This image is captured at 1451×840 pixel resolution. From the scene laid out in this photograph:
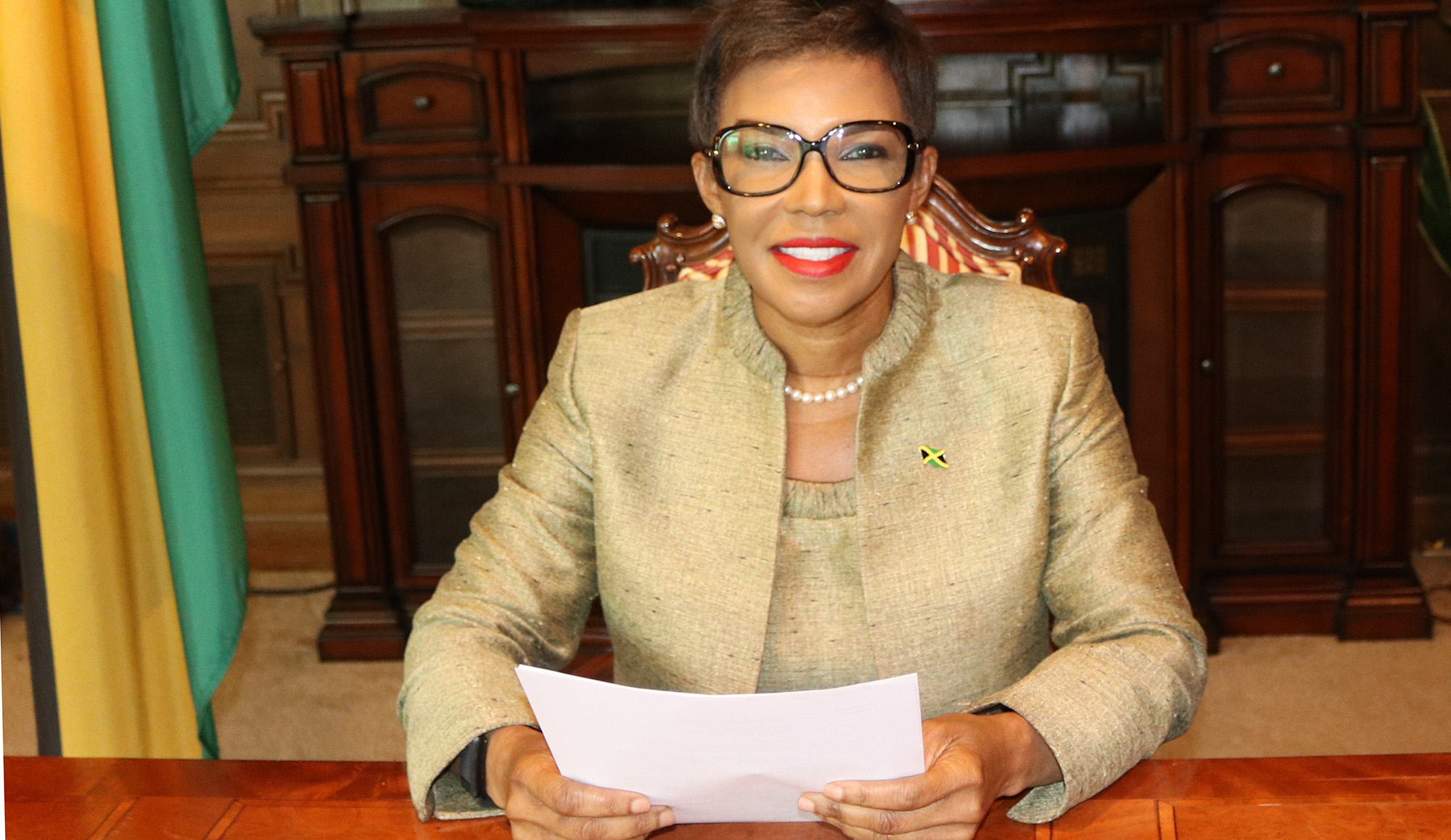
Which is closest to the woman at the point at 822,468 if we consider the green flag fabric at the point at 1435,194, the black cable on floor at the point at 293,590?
the green flag fabric at the point at 1435,194

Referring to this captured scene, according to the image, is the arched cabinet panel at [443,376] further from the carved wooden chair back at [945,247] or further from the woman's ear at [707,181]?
the woman's ear at [707,181]

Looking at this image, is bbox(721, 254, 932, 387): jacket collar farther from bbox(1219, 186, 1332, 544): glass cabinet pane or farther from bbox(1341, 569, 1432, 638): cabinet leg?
bbox(1341, 569, 1432, 638): cabinet leg

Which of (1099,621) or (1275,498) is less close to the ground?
(1099,621)

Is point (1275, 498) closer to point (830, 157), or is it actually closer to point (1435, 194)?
point (1435, 194)

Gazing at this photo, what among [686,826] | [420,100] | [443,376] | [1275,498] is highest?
[420,100]

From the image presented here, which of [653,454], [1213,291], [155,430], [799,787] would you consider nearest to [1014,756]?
[799,787]

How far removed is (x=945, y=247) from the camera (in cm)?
184

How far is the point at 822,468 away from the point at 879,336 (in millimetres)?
157

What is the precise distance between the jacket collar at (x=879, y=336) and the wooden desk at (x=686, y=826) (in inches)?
19.9

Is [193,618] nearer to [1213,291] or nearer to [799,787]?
[799,787]

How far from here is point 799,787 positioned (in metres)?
1.05

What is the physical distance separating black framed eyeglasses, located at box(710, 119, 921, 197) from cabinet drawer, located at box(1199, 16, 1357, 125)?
195cm

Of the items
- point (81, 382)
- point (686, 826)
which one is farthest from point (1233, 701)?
point (81, 382)

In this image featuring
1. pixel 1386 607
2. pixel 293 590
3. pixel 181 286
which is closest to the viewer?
pixel 181 286
